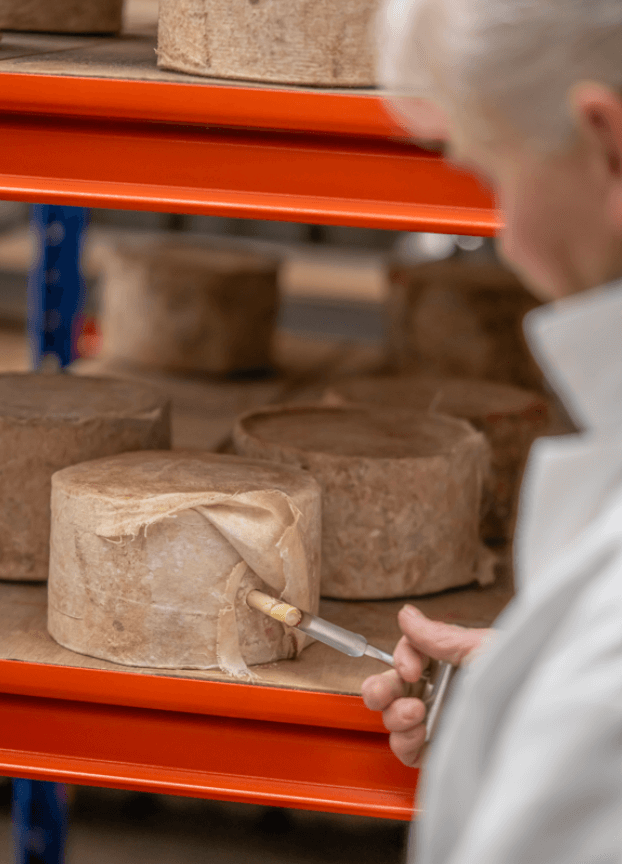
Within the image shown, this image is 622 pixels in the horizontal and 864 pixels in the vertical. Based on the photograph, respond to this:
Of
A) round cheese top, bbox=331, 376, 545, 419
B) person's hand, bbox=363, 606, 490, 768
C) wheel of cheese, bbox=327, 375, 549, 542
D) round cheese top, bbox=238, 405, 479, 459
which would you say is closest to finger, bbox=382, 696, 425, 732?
person's hand, bbox=363, 606, 490, 768

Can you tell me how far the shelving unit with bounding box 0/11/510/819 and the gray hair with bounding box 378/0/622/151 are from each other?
1.81 feet

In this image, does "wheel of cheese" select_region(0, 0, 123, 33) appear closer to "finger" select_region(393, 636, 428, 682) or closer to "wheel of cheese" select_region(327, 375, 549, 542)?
"wheel of cheese" select_region(327, 375, 549, 542)

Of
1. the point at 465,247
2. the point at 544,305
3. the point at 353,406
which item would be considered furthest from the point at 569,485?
the point at 465,247

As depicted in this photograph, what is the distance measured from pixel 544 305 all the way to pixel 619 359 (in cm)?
209

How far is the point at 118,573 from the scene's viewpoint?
1.27 metres

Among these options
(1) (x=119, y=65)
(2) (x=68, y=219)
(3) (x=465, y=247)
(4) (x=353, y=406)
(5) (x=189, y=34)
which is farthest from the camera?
(3) (x=465, y=247)

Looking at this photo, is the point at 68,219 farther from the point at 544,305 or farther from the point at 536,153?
the point at 536,153

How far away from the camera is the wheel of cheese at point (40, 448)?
1502mm

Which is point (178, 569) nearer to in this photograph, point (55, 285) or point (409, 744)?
point (409, 744)

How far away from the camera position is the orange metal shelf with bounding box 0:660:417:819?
1.26 meters

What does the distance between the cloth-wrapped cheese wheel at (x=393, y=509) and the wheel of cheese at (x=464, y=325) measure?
110 centimetres

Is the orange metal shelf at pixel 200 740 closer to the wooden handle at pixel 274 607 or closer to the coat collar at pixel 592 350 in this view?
the wooden handle at pixel 274 607

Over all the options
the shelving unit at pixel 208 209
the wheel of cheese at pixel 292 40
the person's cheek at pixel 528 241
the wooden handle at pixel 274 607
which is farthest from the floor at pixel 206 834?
the person's cheek at pixel 528 241

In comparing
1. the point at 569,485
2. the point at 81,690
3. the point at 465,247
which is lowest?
the point at 465,247
